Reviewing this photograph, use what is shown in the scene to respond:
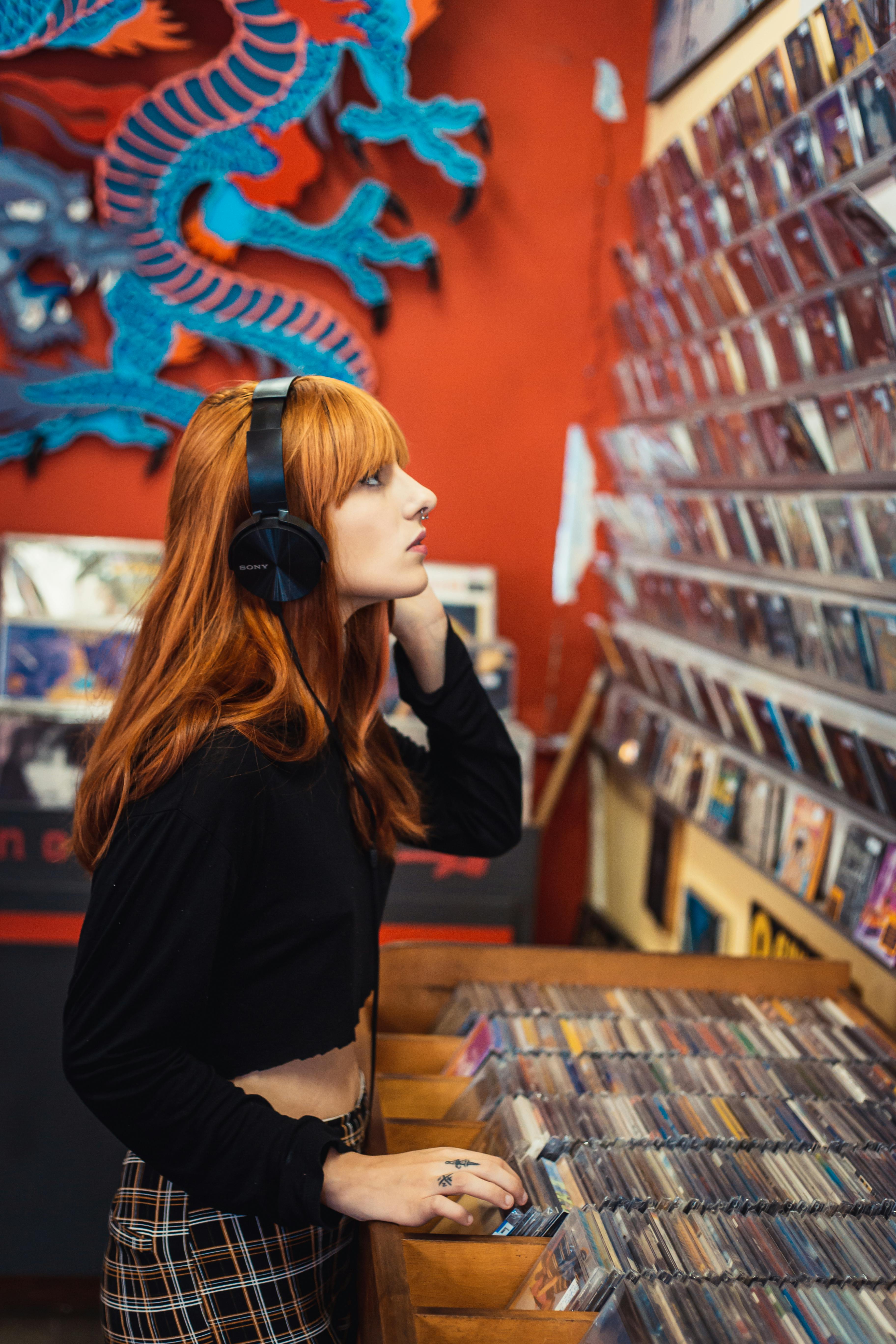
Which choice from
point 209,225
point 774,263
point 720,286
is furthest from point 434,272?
point 774,263

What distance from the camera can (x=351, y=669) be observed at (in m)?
1.24

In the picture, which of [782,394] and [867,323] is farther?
[782,394]

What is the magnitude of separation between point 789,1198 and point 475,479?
2237mm

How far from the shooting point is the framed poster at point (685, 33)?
221 centimetres

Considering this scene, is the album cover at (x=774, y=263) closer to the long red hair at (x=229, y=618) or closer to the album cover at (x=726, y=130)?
the album cover at (x=726, y=130)

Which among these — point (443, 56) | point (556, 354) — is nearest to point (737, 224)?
point (556, 354)

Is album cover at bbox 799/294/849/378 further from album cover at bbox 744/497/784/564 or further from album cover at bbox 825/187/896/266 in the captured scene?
album cover at bbox 744/497/784/564

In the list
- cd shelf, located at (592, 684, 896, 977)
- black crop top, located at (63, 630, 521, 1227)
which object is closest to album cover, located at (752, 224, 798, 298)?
cd shelf, located at (592, 684, 896, 977)

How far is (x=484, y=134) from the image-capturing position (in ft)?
8.78

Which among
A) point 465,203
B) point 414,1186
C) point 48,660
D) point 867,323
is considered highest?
point 465,203

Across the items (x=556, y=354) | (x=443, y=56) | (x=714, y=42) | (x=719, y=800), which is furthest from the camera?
(x=556, y=354)

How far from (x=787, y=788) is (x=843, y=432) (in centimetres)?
62

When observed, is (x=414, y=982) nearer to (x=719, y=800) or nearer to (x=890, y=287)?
(x=719, y=800)

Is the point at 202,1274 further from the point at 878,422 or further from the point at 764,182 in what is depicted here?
the point at 764,182
